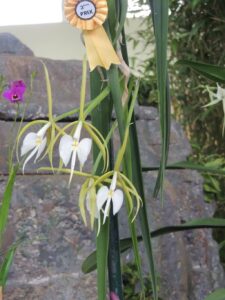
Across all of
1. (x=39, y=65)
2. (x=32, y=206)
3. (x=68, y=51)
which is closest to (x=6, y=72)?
(x=39, y=65)

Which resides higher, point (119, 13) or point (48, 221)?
point (119, 13)

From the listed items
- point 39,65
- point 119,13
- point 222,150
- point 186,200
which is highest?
point 119,13

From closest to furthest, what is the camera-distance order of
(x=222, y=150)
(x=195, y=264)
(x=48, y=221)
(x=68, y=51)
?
(x=48, y=221) < (x=195, y=264) < (x=222, y=150) < (x=68, y=51)

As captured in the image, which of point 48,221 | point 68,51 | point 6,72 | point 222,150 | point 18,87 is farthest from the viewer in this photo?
point 68,51

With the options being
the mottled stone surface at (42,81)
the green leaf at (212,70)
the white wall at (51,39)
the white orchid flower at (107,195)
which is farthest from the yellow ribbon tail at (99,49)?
the white wall at (51,39)

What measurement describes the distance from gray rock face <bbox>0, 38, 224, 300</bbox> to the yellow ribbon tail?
2.29 ft

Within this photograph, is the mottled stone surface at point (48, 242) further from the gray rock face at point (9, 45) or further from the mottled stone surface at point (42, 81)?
the gray rock face at point (9, 45)

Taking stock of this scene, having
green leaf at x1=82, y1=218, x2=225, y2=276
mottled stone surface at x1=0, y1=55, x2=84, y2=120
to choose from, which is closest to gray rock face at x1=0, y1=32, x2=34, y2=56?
mottled stone surface at x1=0, y1=55, x2=84, y2=120

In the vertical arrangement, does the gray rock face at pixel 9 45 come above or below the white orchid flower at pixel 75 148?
below

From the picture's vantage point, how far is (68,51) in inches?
176

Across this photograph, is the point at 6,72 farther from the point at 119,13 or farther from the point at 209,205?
the point at 119,13

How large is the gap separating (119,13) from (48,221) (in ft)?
2.47

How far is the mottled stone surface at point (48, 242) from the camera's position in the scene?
1.17 m

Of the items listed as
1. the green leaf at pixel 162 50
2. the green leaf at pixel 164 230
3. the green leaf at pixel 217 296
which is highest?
the green leaf at pixel 162 50
